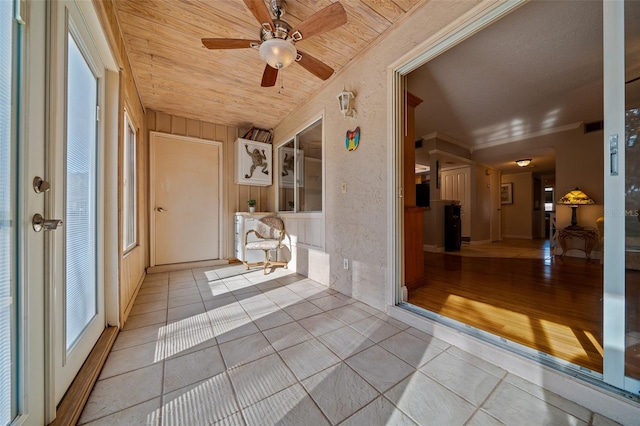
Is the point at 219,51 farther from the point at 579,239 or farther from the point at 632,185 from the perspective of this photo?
the point at 579,239

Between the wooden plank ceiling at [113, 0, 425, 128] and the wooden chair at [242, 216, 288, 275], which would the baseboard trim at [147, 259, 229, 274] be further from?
the wooden plank ceiling at [113, 0, 425, 128]

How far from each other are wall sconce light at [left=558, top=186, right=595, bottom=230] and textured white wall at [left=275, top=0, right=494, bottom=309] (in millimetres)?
4422

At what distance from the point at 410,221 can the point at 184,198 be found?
11.4 feet

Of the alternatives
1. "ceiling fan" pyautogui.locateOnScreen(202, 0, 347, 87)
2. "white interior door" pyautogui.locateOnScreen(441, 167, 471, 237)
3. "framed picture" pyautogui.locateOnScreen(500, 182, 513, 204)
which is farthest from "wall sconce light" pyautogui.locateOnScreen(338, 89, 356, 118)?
"framed picture" pyautogui.locateOnScreen(500, 182, 513, 204)

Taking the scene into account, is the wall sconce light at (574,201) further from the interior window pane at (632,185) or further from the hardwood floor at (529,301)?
the interior window pane at (632,185)

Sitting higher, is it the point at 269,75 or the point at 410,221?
the point at 269,75

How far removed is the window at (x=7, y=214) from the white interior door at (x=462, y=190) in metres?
6.93

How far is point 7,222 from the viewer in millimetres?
754

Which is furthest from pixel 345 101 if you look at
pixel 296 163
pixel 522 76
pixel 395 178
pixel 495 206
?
pixel 495 206

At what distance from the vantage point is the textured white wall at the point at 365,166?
1.89 meters

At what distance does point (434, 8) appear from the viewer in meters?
1.70

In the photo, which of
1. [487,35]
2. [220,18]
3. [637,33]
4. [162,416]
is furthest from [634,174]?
[220,18]

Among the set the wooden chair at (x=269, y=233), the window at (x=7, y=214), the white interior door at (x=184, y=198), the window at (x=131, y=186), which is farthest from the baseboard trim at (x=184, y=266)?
the window at (x=7, y=214)

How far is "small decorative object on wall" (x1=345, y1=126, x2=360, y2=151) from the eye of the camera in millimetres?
2343
